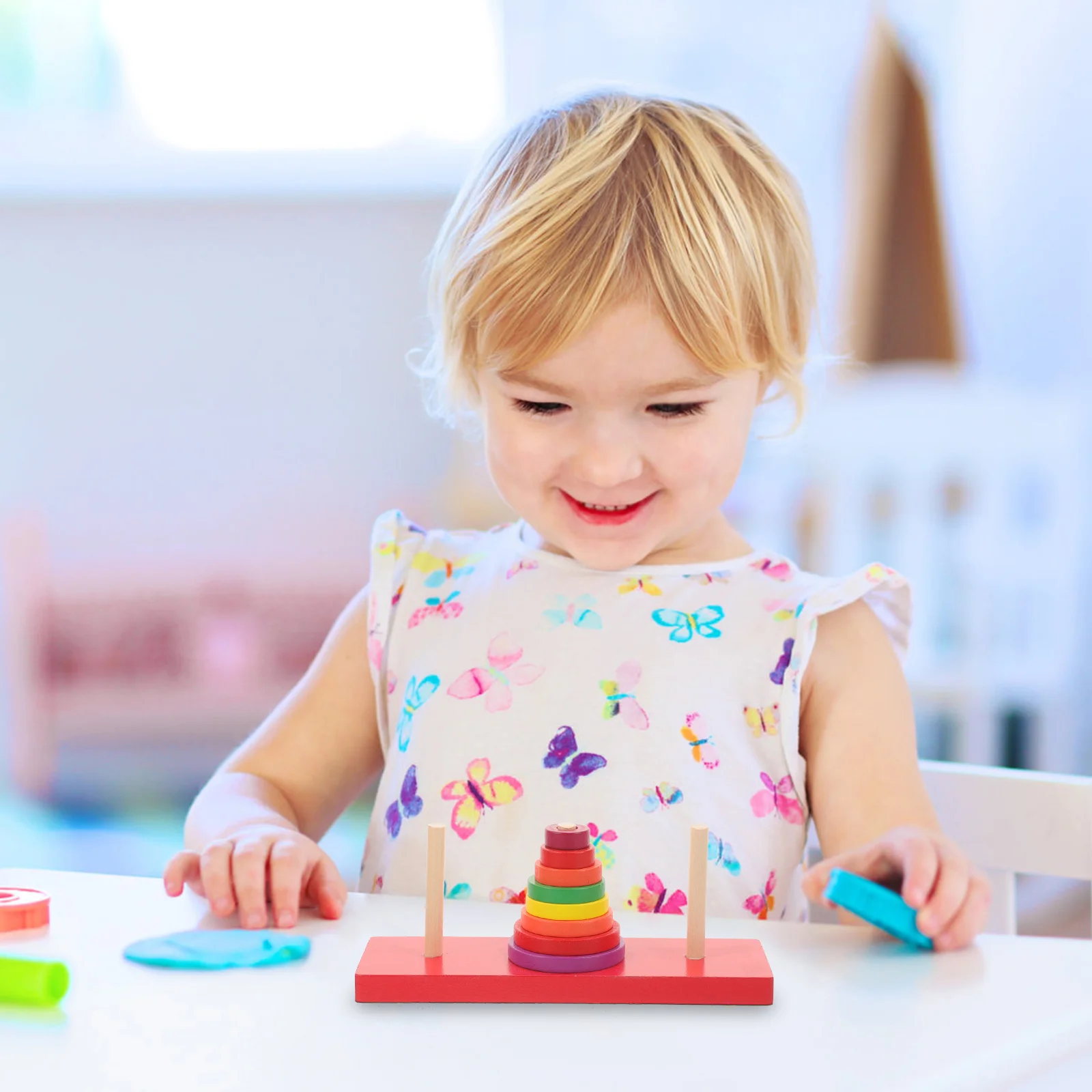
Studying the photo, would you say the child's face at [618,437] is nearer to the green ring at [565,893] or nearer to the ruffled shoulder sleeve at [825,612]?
the ruffled shoulder sleeve at [825,612]

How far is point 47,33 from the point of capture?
2898mm

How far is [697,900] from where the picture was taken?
518 millimetres

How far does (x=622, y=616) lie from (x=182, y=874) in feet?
1.11

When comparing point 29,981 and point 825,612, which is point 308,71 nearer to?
point 825,612

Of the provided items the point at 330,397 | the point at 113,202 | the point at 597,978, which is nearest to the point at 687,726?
the point at 597,978

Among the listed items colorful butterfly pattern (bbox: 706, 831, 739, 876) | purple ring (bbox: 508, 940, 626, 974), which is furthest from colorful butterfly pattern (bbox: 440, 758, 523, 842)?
purple ring (bbox: 508, 940, 626, 974)

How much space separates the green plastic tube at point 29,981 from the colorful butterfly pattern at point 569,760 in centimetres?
37

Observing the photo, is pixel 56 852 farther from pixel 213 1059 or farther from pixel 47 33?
pixel 213 1059

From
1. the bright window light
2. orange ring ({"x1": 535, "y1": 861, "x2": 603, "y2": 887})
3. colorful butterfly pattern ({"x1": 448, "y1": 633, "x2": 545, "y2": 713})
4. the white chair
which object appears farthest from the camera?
the bright window light

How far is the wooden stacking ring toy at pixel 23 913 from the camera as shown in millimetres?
575

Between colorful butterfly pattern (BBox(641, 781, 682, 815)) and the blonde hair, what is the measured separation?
9.3 inches

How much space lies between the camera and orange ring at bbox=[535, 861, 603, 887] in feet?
1.73

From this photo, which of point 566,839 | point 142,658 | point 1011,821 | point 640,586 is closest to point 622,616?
point 640,586

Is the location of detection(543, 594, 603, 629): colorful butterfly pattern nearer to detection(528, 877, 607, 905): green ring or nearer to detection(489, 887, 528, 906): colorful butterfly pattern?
detection(489, 887, 528, 906): colorful butterfly pattern
